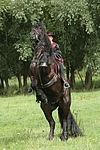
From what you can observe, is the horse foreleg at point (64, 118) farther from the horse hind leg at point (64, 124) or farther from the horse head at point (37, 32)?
the horse head at point (37, 32)

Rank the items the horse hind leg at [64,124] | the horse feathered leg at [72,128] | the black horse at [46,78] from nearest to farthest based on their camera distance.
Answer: the black horse at [46,78] → the horse hind leg at [64,124] → the horse feathered leg at [72,128]

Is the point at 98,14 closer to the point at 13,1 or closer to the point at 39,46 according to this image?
the point at 13,1

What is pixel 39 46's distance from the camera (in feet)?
31.6

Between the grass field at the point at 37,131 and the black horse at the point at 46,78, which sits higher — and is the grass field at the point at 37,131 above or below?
below

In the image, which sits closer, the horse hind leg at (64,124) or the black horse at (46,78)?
the black horse at (46,78)

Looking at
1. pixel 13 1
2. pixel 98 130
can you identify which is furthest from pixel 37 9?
pixel 98 130

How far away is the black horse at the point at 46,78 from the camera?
9.53 metres

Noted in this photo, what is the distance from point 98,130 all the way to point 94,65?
18141 mm

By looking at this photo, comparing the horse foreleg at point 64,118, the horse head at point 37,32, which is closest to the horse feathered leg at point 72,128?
the horse foreleg at point 64,118

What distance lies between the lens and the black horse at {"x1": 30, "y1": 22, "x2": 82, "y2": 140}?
9.53 m

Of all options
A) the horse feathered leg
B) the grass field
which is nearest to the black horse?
the horse feathered leg

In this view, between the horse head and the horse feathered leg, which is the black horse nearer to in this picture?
the horse head

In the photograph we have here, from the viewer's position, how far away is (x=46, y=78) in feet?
32.0

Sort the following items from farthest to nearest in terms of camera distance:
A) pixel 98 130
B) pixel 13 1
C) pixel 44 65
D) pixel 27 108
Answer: pixel 13 1, pixel 27 108, pixel 98 130, pixel 44 65
